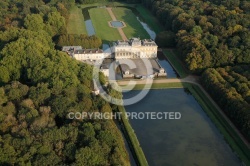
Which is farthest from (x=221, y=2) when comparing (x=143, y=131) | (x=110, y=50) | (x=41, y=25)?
(x=143, y=131)

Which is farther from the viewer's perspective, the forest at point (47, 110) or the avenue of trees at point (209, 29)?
the avenue of trees at point (209, 29)

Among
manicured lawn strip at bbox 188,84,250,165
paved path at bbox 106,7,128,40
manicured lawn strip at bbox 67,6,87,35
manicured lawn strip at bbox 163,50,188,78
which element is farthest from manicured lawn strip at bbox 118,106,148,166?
manicured lawn strip at bbox 67,6,87,35

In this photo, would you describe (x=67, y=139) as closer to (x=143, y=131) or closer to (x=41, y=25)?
(x=143, y=131)

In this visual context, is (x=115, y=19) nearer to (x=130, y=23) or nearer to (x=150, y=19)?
(x=130, y=23)

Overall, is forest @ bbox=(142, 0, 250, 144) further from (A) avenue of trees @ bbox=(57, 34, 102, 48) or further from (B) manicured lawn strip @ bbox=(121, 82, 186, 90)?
(A) avenue of trees @ bbox=(57, 34, 102, 48)

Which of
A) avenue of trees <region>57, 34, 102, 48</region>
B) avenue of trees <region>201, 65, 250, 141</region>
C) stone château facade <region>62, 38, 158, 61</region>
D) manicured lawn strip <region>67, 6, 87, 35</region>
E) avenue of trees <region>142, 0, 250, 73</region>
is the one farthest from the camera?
manicured lawn strip <region>67, 6, 87, 35</region>

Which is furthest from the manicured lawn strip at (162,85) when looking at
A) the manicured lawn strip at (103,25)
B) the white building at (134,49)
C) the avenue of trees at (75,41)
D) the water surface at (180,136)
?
the manicured lawn strip at (103,25)

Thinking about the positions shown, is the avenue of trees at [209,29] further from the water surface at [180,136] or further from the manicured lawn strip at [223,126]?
the water surface at [180,136]
